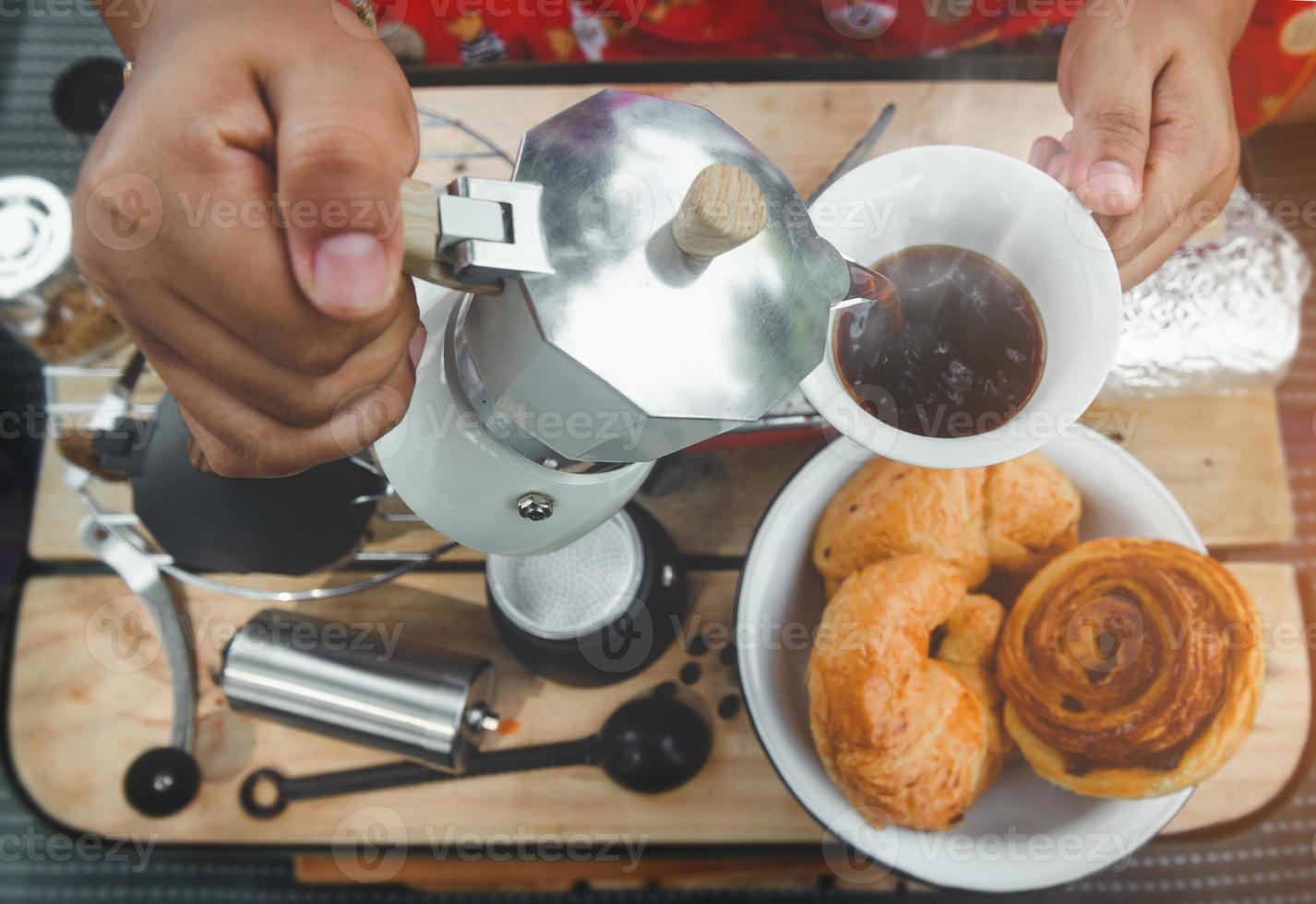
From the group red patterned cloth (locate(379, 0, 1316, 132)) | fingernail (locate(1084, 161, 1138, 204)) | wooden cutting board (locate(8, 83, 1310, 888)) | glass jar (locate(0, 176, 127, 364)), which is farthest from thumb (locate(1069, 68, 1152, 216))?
glass jar (locate(0, 176, 127, 364))

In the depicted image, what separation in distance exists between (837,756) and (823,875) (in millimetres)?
487

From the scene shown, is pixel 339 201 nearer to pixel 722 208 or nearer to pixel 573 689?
pixel 722 208

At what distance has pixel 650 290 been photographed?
36 centimetres

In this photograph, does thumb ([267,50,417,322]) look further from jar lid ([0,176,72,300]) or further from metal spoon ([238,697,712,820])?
jar lid ([0,176,72,300])

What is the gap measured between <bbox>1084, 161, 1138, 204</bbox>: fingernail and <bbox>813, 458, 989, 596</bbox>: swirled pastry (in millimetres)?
224

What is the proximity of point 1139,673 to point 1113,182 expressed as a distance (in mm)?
354

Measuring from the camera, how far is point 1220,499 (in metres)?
0.83

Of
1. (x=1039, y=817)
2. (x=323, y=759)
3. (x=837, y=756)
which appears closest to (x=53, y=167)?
(x=323, y=759)

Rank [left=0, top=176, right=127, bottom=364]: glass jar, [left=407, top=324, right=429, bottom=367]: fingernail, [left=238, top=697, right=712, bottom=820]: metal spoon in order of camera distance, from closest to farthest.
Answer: [left=407, top=324, right=429, bottom=367]: fingernail → [left=238, top=697, right=712, bottom=820]: metal spoon → [left=0, top=176, right=127, bottom=364]: glass jar

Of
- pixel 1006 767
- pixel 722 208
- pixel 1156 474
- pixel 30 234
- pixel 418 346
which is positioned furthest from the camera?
pixel 30 234

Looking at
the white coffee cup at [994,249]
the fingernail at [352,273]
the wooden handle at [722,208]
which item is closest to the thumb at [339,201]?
the fingernail at [352,273]

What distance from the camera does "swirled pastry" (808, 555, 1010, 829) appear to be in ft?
1.98

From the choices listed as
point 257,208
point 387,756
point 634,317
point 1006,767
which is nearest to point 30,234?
point 387,756

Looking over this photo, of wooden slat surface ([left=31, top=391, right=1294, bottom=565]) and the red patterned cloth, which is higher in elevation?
the red patterned cloth
